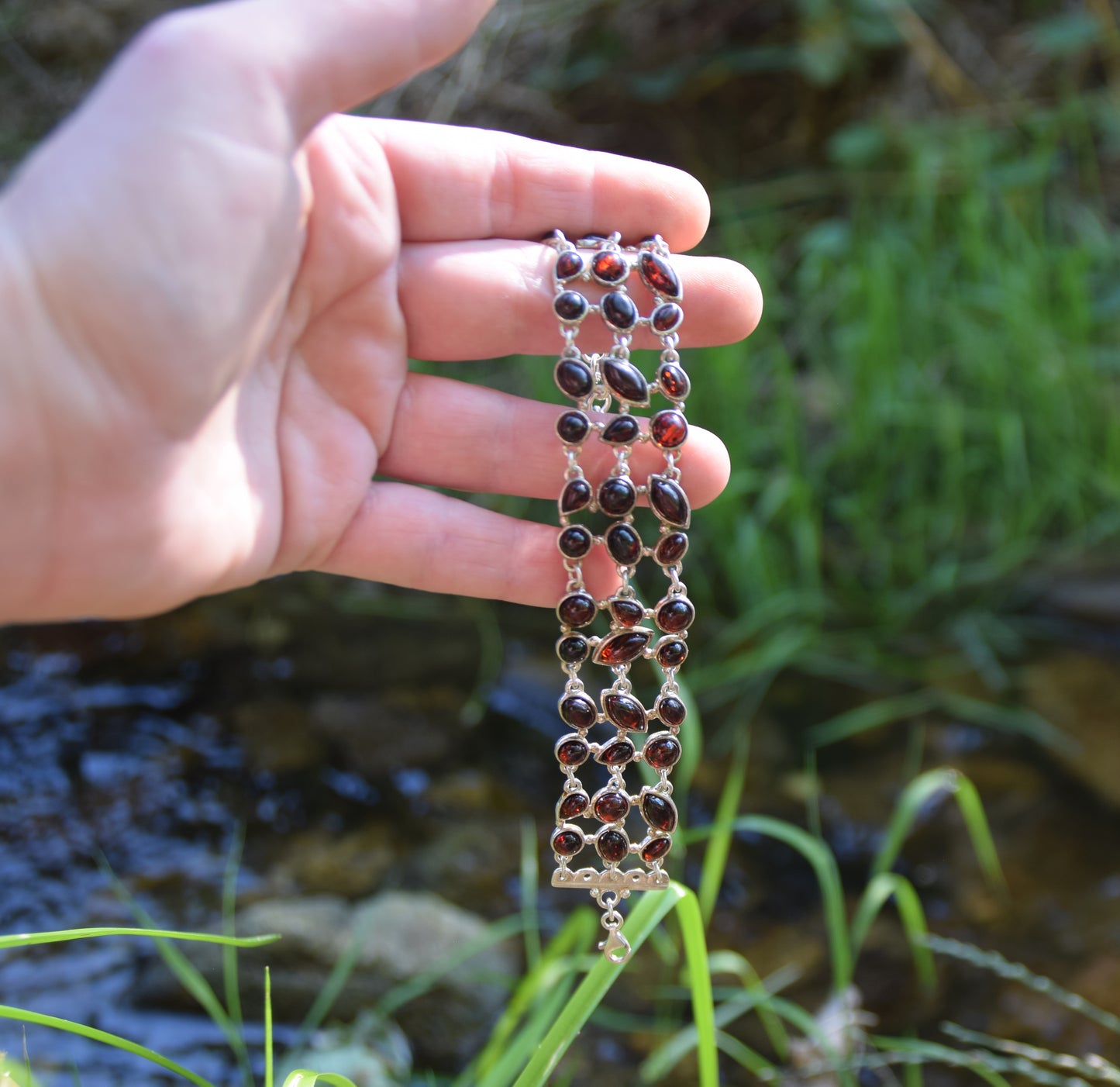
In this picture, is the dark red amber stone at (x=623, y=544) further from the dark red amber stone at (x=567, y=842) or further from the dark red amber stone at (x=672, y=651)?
the dark red amber stone at (x=567, y=842)

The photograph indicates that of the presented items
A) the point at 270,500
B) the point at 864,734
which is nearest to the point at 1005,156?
the point at 864,734

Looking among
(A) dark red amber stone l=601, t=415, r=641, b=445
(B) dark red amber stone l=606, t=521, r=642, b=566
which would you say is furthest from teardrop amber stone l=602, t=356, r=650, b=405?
(B) dark red amber stone l=606, t=521, r=642, b=566

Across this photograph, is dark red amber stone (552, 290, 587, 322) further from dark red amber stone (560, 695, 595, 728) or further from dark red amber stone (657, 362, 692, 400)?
dark red amber stone (560, 695, 595, 728)

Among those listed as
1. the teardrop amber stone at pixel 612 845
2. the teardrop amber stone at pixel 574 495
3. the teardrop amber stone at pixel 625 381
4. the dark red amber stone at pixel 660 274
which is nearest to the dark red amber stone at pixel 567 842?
the teardrop amber stone at pixel 612 845

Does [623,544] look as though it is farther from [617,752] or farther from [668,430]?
[617,752]

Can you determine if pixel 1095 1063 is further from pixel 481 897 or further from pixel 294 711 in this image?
pixel 294 711
